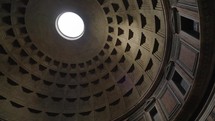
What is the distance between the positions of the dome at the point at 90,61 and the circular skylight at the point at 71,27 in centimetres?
15

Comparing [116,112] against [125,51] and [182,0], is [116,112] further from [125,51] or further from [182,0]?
[182,0]

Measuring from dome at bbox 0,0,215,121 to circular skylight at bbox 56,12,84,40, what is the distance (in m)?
0.15

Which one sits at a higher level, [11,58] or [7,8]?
[7,8]

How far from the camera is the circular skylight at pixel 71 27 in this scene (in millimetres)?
23656

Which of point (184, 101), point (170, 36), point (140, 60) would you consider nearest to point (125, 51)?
point (140, 60)

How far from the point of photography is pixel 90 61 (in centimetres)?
2327

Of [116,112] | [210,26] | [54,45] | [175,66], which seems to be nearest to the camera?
[210,26]

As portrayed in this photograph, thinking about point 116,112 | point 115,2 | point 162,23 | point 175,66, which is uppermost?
point 115,2

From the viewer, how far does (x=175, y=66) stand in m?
15.6

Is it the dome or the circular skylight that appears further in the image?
the circular skylight

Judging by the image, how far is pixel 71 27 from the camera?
26.6 m

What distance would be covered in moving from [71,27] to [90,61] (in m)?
5.26

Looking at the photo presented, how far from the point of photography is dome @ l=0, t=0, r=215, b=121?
55.9ft

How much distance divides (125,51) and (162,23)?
199 inches
